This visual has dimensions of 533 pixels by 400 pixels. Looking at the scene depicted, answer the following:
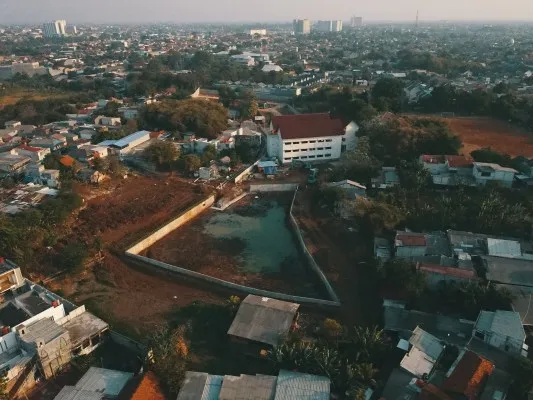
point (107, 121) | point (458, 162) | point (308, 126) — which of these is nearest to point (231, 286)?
point (458, 162)

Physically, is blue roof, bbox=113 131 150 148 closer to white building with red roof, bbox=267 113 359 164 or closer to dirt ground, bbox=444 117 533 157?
white building with red roof, bbox=267 113 359 164

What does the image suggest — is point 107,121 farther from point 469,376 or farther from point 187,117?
point 469,376

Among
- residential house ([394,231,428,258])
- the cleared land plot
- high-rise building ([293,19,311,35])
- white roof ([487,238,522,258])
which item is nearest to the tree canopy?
the cleared land plot

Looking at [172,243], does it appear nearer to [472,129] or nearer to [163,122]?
[163,122]

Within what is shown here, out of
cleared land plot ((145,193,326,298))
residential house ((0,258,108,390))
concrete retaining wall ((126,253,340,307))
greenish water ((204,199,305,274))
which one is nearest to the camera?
residential house ((0,258,108,390))

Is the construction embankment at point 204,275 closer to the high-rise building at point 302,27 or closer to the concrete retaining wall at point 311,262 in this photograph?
the concrete retaining wall at point 311,262


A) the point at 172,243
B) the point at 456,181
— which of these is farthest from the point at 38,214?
the point at 456,181
